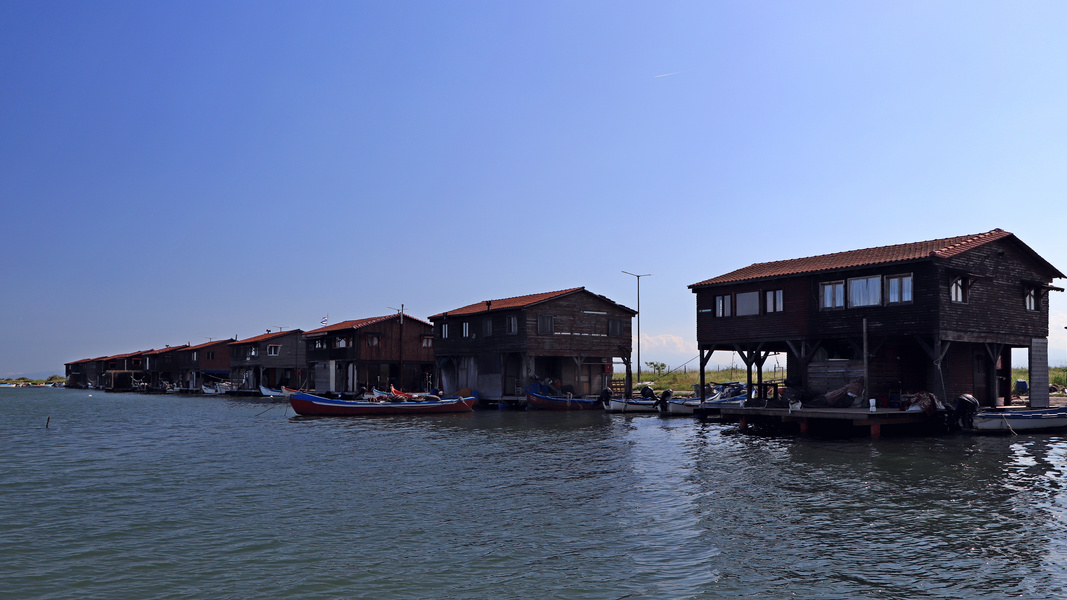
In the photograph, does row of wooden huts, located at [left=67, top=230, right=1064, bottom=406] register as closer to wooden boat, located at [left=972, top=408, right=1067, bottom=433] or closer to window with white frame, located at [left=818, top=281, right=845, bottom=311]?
window with white frame, located at [left=818, top=281, right=845, bottom=311]

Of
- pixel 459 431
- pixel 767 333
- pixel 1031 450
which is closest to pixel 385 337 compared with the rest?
pixel 459 431

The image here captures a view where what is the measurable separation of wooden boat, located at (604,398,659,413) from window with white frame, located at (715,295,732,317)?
965 centimetres

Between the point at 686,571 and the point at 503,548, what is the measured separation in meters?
3.31

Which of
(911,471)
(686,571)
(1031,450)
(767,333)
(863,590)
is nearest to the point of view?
(863,590)

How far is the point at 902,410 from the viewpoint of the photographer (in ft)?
97.8

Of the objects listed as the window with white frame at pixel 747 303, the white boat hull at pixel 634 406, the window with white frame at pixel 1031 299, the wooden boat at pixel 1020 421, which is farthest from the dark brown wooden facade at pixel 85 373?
the wooden boat at pixel 1020 421

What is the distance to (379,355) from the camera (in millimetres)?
70875

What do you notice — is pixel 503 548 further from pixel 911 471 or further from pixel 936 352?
pixel 936 352

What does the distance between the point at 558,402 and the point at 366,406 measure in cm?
1262

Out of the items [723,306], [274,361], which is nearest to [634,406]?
[723,306]

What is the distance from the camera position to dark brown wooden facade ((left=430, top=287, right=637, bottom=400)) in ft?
175

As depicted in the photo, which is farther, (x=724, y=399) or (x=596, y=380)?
(x=596, y=380)

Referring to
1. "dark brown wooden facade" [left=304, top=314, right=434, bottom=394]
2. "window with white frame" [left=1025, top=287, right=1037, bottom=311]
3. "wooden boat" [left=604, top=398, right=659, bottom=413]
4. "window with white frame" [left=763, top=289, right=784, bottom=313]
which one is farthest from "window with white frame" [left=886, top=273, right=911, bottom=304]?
"dark brown wooden facade" [left=304, top=314, right=434, bottom=394]

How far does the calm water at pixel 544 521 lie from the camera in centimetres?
1142
